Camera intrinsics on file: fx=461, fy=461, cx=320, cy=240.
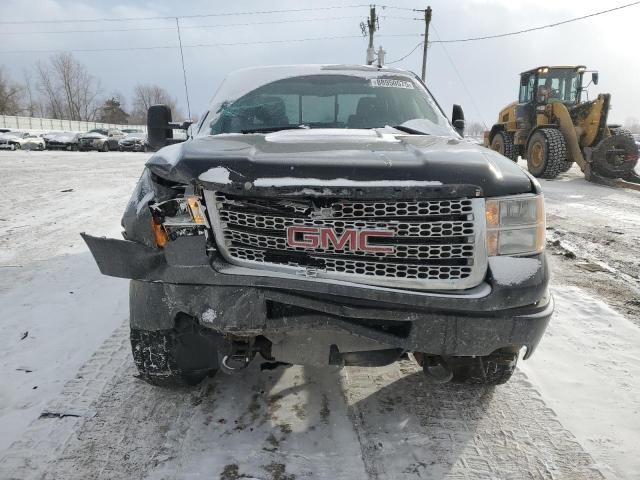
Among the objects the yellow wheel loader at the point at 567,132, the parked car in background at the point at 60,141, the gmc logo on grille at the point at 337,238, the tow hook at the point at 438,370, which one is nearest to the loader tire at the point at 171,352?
the gmc logo on grille at the point at 337,238

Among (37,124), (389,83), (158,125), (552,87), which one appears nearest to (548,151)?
(552,87)

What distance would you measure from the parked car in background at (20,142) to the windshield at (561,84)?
27.2 m

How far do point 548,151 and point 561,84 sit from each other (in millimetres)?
2986

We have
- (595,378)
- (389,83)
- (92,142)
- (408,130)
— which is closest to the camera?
(595,378)

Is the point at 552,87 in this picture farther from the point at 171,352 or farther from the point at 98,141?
the point at 98,141

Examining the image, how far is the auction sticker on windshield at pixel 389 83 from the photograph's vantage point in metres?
3.61

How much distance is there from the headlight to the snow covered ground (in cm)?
95

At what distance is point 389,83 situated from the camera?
363 centimetres

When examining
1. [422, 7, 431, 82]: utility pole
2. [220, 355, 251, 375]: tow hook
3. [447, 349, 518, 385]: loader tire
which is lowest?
[447, 349, 518, 385]: loader tire

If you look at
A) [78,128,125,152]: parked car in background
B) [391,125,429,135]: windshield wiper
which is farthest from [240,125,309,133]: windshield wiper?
[78,128,125,152]: parked car in background

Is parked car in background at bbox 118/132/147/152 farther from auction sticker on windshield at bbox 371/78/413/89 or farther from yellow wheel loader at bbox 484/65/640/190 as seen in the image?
auction sticker on windshield at bbox 371/78/413/89

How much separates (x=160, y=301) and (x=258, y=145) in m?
0.84

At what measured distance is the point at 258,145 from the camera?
2.19 m

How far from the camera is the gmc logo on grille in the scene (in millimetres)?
1843
